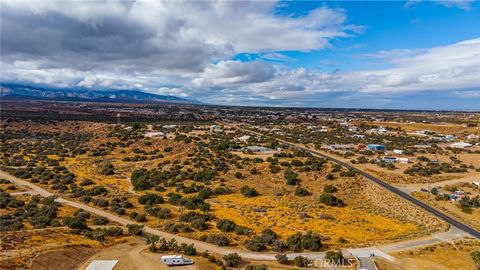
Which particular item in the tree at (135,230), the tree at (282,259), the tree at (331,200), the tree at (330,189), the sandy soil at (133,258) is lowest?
the sandy soil at (133,258)

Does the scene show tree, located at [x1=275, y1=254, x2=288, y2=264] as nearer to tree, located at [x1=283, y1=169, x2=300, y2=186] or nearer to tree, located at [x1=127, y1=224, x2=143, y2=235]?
tree, located at [x1=127, y1=224, x2=143, y2=235]

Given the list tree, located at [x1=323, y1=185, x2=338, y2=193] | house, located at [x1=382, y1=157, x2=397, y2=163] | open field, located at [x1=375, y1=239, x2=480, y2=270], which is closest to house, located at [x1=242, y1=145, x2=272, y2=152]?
house, located at [x1=382, y1=157, x2=397, y2=163]

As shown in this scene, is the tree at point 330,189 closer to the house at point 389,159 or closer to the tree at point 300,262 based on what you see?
the tree at point 300,262

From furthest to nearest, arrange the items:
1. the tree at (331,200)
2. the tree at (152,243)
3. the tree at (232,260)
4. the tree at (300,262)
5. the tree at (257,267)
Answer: the tree at (331,200) < the tree at (152,243) < the tree at (232,260) < the tree at (300,262) < the tree at (257,267)

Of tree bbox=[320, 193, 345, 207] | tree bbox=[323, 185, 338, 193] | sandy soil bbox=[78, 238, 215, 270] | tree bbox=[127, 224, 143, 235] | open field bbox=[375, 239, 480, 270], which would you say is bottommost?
sandy soil bbox=[78, 238, 215, 270]

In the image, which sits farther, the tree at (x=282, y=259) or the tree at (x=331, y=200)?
the tree at (x=331, y=200)

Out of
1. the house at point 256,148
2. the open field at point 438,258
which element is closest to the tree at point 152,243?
the open field at point 438,258

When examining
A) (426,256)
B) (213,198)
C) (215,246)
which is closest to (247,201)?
(213,198)

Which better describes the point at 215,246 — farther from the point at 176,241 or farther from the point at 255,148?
the point at 255,148
